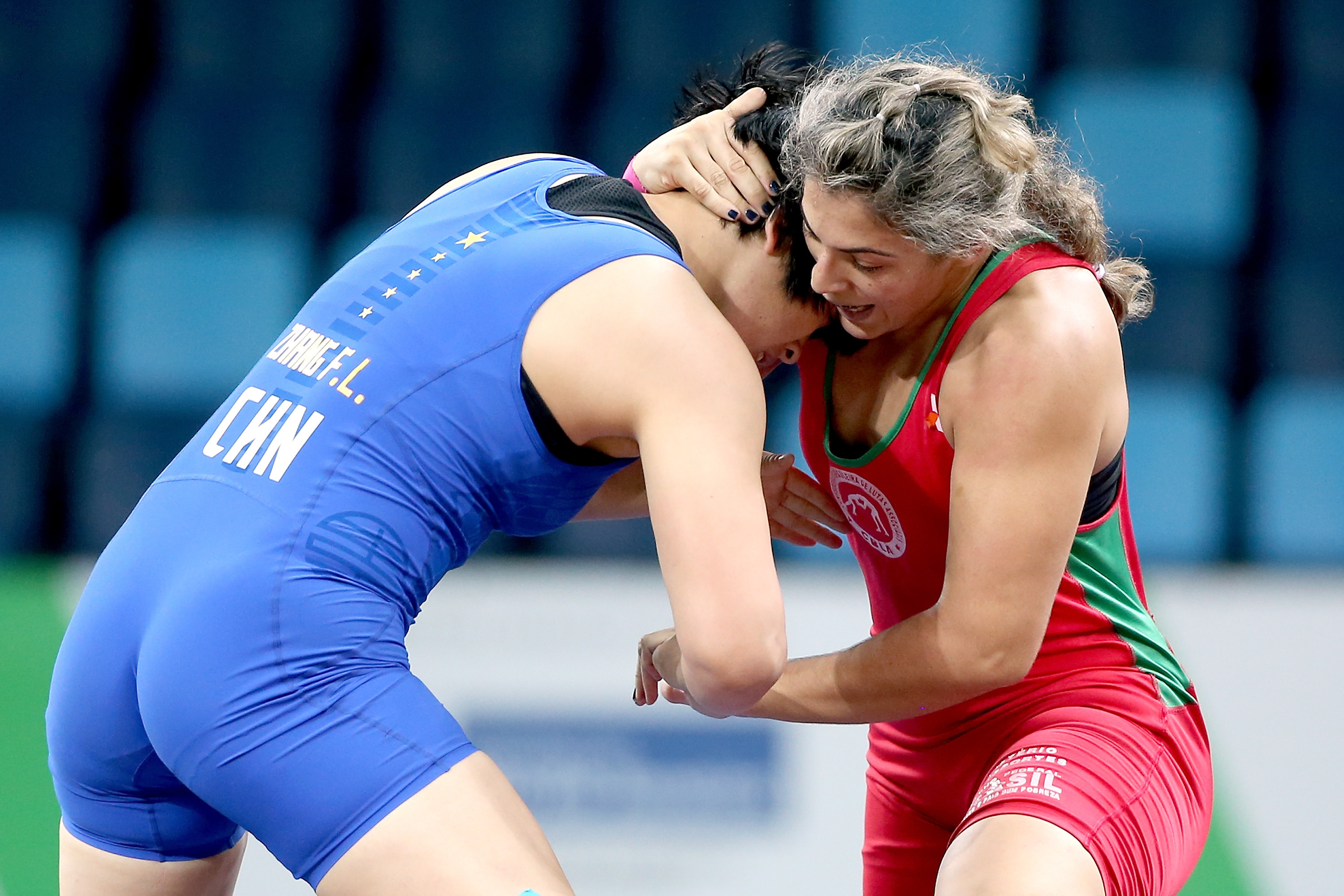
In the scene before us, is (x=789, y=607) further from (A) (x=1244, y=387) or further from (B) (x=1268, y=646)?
(A) (x=1244, y=387)

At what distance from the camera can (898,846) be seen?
1.90 metres

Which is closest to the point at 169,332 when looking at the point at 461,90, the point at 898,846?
the point at 461,90

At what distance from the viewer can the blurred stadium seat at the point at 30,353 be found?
3432 millimetres

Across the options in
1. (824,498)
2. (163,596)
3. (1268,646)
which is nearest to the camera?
(163,596)

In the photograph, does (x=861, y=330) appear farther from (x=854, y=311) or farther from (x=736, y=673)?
(x=736, y=673)

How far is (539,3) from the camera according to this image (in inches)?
149

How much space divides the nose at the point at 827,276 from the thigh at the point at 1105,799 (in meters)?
0.58

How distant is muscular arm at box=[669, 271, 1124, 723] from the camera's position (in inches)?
58.5

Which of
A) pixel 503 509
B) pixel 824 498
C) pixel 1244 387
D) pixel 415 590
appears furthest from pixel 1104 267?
pixel 1244 387

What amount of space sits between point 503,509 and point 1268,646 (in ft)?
6.72

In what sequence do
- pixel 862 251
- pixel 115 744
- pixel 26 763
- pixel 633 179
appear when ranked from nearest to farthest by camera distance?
pixel 115 744
pixel 862 251
pixel 633 179
pixel 26 763

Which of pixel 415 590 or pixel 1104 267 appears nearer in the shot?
pixel 415 590

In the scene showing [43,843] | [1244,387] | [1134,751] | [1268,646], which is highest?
[1134,751]

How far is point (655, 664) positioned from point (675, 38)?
8.19 ft
